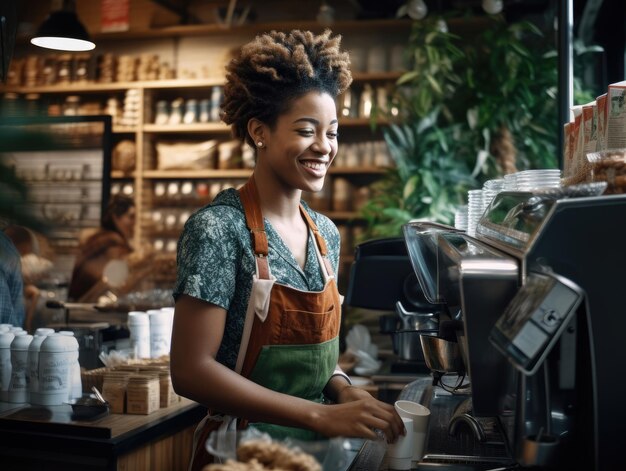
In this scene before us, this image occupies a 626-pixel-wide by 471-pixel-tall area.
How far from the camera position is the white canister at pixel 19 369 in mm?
2605

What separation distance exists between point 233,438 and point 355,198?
4465 mm

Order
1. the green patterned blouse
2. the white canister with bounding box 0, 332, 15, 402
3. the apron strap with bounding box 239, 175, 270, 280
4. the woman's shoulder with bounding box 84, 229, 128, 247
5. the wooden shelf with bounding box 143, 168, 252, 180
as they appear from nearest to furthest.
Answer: the green patterned blouse < the apron strap with bounding box 239, 175, 270, 280 < the white canister with bounding box 0, 332, 15, 402 < the woman's shoulder with bounding box 84, 229, 128, 247 < the wooden shelf with bounding box 143, 168, 252, 180

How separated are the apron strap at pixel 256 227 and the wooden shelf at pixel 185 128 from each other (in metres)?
3.89

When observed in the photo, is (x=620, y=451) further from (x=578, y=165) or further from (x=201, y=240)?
(x=201, y=240)

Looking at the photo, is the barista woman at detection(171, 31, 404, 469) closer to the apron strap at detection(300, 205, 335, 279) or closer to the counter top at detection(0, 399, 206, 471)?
the apron strap at detection(300, 205, 335, 279)

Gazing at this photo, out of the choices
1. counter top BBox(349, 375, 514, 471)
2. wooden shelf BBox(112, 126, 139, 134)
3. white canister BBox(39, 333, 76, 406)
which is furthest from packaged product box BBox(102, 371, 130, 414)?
wooden shelf BBox(112, 126, 139, 134)

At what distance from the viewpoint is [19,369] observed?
261cm

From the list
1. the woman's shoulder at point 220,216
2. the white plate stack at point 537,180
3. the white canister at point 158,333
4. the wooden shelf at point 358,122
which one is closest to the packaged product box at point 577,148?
the white plate stack at point 537,180

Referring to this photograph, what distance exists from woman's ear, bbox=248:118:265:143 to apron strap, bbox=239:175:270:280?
11cm

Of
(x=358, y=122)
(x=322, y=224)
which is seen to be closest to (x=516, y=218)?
(x=322, y=224)

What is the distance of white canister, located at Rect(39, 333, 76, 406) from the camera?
2.52 metres

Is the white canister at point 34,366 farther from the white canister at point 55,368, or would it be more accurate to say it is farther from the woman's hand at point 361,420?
the woman's hand at point 361,420

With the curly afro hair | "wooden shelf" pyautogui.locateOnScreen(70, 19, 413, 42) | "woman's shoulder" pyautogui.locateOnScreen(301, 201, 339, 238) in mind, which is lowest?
"woman's shoulder" pyautogui.locateOnScreen(301, 201, 339, 238)

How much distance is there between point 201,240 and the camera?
1.75 meters
